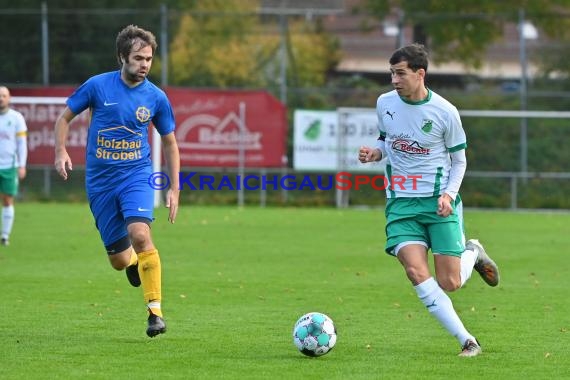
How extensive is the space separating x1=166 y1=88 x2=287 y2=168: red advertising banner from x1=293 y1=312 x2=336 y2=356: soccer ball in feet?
59.4

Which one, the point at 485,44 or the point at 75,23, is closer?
the point at 75,23

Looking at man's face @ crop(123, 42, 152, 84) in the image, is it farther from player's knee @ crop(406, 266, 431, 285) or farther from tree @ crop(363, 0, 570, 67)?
tree @ crop(363, 0, 570, 67)

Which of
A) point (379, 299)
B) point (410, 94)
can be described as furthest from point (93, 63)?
point (410, 94)

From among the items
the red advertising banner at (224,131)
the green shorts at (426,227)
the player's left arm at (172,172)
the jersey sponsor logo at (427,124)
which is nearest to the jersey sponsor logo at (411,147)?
→ the jersey sponsor logo at (427,124)

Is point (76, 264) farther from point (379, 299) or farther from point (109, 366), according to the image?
point (109, 366)

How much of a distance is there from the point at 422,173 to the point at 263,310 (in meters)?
2.73

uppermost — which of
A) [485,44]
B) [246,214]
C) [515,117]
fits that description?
[485,44]

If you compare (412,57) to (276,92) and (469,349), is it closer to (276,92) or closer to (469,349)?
(469,349)

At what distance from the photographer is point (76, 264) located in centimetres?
1427

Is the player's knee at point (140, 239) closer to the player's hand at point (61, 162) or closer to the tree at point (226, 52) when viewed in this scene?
the player's hand at point (61, 162)

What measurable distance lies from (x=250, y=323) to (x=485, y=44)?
68.0 ft

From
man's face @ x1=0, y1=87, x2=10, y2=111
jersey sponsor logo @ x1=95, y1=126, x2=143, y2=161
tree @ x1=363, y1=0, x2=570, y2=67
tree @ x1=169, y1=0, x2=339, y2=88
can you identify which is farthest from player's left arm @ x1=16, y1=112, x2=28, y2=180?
tree @ x1=363, y1=0, x2=570, y2=67

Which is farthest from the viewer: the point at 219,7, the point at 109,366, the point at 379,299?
the point at 219,7

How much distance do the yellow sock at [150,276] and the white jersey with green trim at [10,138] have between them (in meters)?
8.32
